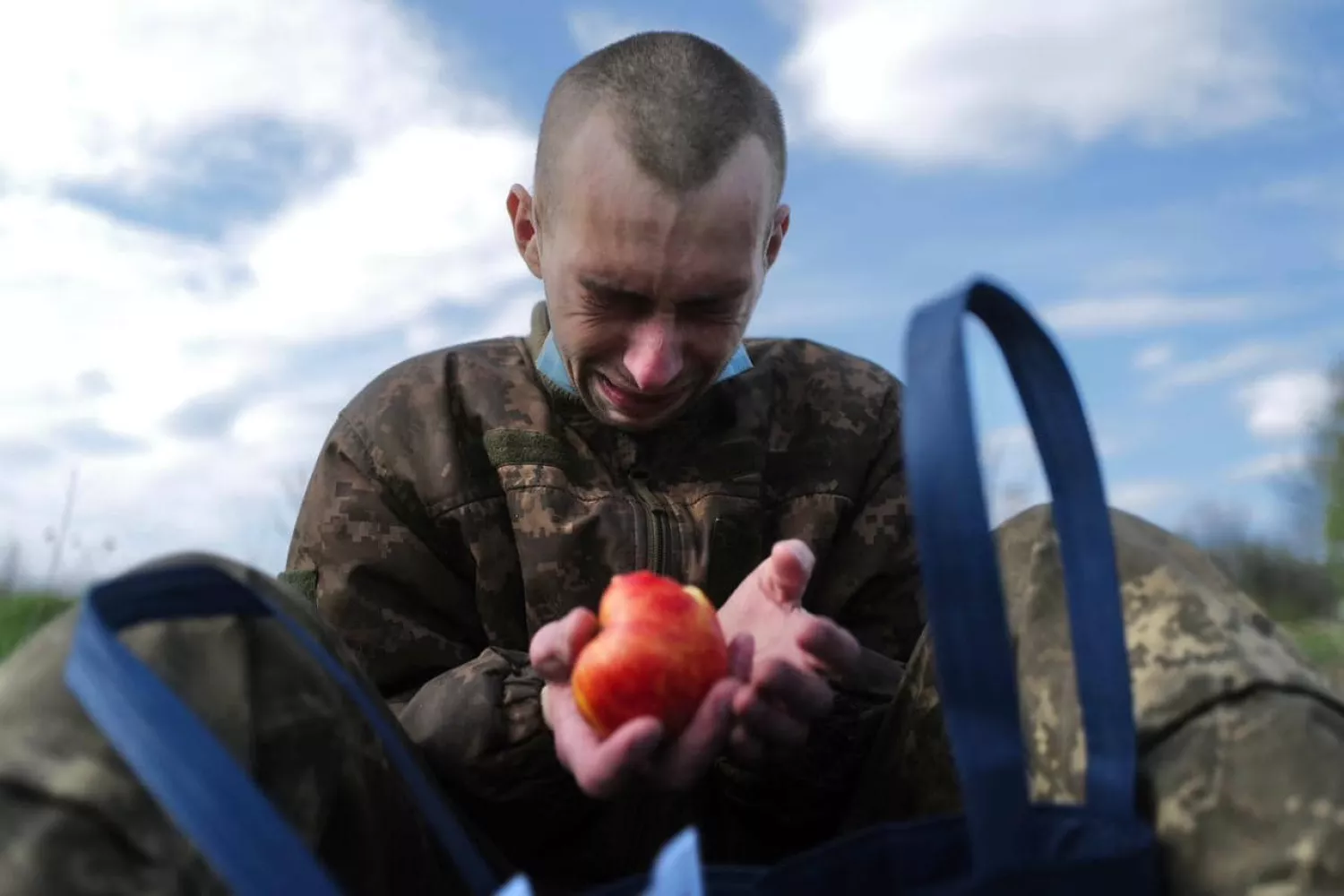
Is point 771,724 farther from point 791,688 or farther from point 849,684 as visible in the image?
point 849,684

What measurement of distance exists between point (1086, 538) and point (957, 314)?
12.6 inches

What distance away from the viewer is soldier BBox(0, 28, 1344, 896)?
1.28m

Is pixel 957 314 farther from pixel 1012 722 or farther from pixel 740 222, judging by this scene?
pixel 740 222

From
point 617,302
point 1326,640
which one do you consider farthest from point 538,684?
point 1326,640

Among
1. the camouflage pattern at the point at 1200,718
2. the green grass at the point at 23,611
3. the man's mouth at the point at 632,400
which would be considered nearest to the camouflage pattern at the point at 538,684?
the camouflage pattern at the point at 1200,718

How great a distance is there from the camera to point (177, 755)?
107 cm

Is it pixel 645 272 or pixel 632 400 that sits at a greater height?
pixel 645 272

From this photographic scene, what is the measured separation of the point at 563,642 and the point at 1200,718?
884mm

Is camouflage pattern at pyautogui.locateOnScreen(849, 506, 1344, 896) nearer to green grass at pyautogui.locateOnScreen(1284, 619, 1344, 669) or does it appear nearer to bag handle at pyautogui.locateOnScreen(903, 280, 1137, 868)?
bag handle at pyautogui.locateOnScreen(903, 280, 1137, 868)

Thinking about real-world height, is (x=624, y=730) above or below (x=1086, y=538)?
below

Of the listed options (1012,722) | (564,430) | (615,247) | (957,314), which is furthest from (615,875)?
(957,314)

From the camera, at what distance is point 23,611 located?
730 centimetres

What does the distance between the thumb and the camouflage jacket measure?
0.41 meters

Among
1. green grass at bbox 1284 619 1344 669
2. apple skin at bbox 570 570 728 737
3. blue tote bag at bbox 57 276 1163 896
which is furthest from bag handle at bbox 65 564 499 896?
green grass at bbox 1284 619 1344 669
